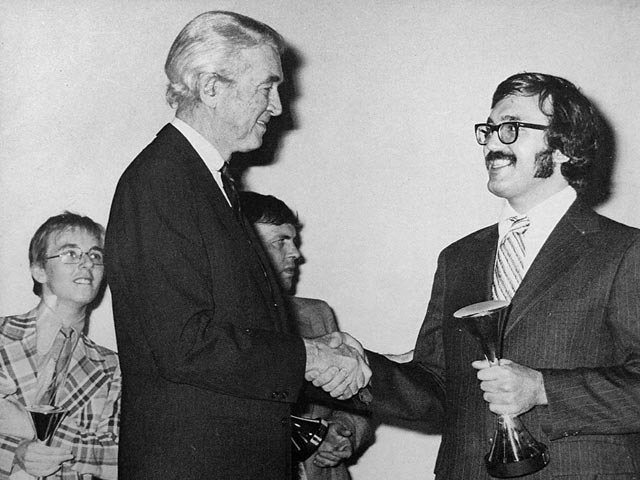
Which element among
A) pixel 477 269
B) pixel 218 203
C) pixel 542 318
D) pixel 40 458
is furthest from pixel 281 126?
pixel 542 318

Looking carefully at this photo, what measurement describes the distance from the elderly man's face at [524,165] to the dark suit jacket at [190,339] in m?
1.00

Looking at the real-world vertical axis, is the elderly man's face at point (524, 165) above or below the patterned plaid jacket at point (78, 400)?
above

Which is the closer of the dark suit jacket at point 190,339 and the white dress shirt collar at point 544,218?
the dark suit jacket at point 190,339

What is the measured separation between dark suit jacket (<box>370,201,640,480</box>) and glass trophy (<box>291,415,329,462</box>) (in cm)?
68

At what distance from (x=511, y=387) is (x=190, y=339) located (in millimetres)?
1009

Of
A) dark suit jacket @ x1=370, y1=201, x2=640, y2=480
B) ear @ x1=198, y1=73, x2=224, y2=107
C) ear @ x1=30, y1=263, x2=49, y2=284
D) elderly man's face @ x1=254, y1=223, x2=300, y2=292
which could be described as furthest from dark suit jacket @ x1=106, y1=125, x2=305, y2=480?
elderly man's face @ x1=254, y1=223, x2=300, y2=292

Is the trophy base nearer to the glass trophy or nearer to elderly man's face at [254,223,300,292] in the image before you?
the glass trophy

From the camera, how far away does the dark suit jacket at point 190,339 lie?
233 cm

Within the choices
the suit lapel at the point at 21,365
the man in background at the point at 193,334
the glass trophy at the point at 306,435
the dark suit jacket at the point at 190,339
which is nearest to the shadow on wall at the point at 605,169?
the glass trophy at the point at 306,435

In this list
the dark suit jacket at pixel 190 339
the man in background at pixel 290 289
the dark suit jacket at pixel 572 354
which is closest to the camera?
the dark suit jacket at pixel 190 339

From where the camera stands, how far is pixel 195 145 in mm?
2643

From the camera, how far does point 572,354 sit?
2539 millimetres

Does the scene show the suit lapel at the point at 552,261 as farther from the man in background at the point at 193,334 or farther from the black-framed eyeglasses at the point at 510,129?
the man in background at the point at 193,334

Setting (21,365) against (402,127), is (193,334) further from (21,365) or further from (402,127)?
(402,127)
